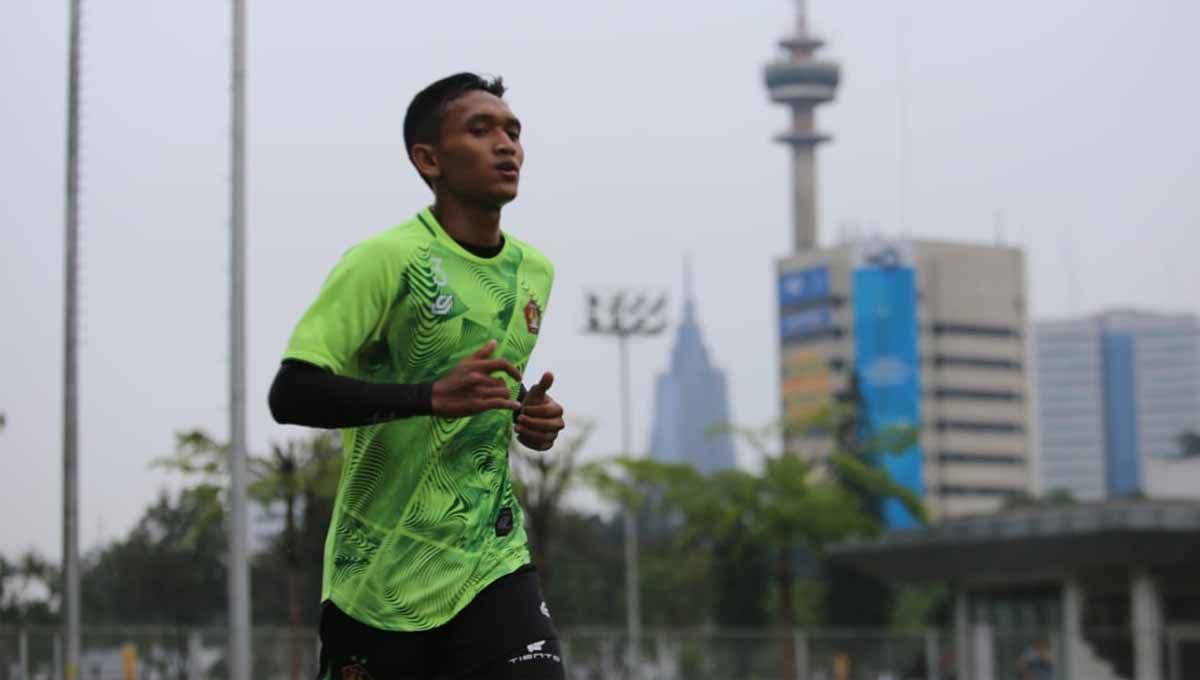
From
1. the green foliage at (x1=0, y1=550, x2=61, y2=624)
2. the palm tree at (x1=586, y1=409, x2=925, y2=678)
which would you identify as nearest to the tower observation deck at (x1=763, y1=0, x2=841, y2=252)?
the palm tree at (x1=586, y1=409, x2=925, y2=678)

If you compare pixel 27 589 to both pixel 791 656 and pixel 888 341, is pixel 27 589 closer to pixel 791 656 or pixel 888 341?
pixel 791 656

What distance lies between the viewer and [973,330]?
173 meters

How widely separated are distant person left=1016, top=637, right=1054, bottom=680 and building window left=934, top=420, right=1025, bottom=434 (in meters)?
143

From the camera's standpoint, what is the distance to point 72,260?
71.4 ft

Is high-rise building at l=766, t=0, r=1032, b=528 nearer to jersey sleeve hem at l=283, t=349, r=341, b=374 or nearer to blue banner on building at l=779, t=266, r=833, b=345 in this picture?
blue banner on building at l=779, t=266, r=833, b=345

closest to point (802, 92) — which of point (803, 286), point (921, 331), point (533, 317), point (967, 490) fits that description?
point (803, 286)

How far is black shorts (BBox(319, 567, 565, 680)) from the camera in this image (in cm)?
479

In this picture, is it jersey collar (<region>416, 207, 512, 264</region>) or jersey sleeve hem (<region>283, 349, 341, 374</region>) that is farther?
jersey collar (<region>416, 207, 512, 264</region>)

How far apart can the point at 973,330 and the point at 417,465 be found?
170371mm

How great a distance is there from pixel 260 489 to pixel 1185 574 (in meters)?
21.5

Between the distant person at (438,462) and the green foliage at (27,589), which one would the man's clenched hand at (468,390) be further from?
the green foliage at (27,589)

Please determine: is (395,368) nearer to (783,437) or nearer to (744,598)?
(783,437)

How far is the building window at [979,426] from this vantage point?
573 feet

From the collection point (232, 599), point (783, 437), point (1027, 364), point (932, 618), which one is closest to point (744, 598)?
point (932, 618)
